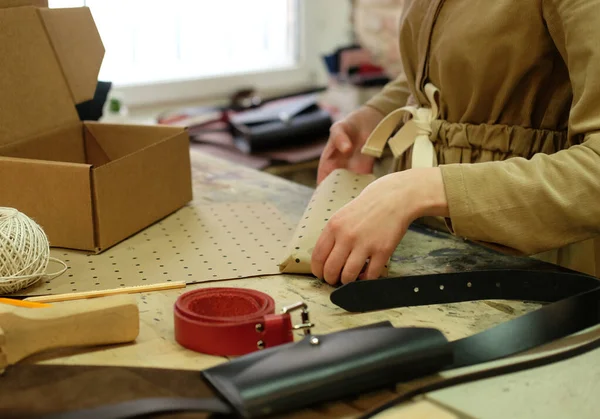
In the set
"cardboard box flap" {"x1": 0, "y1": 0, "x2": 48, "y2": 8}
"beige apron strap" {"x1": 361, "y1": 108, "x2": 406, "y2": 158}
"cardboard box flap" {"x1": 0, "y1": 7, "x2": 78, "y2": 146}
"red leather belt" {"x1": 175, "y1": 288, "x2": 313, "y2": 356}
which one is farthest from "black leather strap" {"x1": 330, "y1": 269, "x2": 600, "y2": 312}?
"cardboard box flap" {"x1": 0, "y1": 0, "x2": 48, "y2": 8}

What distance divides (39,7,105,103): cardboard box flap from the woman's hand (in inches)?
21.9

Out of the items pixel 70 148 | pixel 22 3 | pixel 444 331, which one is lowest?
pixel 444 331

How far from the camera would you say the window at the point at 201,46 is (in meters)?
2.05

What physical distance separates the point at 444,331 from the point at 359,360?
0.52ft

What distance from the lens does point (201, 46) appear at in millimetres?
2232

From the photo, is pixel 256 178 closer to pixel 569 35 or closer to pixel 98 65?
pixel 98 65

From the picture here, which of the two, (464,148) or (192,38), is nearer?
(464,148)

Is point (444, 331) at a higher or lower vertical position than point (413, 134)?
lower

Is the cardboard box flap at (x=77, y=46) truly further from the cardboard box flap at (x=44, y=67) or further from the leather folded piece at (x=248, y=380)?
the leather folded piece at (x=248, y=380)

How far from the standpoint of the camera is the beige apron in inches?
37.1

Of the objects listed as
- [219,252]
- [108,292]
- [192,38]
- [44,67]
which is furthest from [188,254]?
[192,38]

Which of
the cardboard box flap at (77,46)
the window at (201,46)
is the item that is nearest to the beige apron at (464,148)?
the cardboard box flap at (77,46)

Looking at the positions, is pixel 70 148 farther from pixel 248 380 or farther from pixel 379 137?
pixel 248 380

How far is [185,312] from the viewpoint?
707 mm
